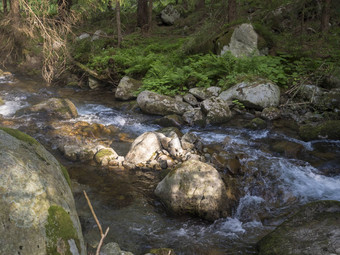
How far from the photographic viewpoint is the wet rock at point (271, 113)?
29.6ft

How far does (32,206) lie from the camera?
2598mm

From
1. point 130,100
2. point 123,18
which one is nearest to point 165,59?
point 130,100

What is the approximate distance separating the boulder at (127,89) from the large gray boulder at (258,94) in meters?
3.97

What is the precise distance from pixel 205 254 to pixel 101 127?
5.67 metres

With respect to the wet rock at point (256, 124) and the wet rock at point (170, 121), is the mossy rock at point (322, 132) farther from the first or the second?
the wet rock at point (170, 121)

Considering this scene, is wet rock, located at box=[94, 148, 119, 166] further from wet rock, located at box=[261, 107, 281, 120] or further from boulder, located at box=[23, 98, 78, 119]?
wet rock, located at box=[261, 107, 281, 120]

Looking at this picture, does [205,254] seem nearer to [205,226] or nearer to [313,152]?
[205,226]

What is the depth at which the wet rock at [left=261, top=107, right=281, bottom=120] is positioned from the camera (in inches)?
355

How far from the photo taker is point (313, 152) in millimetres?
7203

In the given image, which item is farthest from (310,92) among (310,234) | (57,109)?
(57,109)

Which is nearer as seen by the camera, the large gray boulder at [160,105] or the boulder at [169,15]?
the large gray boulder at [160,105]

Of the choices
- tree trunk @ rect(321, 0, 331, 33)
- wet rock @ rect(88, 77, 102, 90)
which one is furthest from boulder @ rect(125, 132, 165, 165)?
tree trunk @ rect(321, 0, 331, 33)

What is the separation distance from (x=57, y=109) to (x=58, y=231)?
7.92 metres

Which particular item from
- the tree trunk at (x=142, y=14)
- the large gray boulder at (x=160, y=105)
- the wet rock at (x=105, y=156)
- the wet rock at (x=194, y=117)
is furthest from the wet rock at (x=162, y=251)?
the tree trunk at (x=142, y=14)
